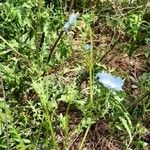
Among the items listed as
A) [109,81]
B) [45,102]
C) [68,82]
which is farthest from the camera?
[68,82]

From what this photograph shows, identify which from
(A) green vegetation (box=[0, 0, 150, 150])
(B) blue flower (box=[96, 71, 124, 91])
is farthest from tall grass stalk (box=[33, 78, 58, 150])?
(B) blue flower (box=[96, 71, 124, 91])

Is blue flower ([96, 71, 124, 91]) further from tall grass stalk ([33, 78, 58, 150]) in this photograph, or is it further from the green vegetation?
tall grass stalk ([33, 78, 58, 150])

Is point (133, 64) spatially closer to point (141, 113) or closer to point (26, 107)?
point (141, 113)

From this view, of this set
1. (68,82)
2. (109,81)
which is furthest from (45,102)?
(68,82)

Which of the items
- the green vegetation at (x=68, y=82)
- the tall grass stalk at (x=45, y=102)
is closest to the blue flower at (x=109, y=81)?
the green vegetation at (x=68, y=82)

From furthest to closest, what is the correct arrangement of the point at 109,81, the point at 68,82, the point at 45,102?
the point at 68,82 < the point at 109,81 < the point at 45,102

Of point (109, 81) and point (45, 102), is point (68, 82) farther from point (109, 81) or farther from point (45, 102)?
point (45, 102)

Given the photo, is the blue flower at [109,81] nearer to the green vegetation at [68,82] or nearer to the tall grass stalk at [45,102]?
the green vegetation at [68,82]

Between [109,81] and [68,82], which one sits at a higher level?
[109,81]

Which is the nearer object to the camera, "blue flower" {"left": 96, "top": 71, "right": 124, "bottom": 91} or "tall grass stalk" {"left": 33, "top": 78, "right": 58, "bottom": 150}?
"tall grass stalk" {"left": 33, "top": 78, "right": 58, "bottom": 150}
